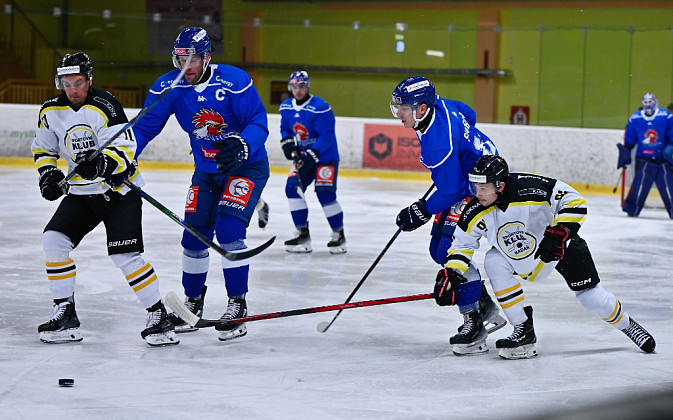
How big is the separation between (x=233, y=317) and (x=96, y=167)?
82cm

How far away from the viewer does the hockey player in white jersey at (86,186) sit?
10.6 feet

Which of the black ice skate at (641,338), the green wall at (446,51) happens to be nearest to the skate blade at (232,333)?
the black ice skate at (641,338)

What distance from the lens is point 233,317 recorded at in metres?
3.55

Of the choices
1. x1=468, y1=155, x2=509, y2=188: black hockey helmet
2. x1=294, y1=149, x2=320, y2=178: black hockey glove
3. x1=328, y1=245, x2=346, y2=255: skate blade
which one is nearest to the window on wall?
x1=294, y1=149, x2=320, y2=178: black hockey glove

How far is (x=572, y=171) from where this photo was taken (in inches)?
426

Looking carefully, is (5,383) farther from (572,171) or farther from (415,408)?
(572,171)

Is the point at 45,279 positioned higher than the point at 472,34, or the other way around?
the point at 472,34

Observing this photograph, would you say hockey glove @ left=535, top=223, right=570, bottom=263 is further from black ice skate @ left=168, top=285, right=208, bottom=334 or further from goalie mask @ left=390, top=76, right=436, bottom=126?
black ice skate @ left=168, top=285, right=208, bottom=334

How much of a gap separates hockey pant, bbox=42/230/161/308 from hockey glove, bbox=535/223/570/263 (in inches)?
55.2

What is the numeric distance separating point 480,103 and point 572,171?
395cm

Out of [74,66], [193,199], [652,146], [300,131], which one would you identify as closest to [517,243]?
[193,199]

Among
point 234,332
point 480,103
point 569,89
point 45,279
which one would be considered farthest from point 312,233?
point 480,103

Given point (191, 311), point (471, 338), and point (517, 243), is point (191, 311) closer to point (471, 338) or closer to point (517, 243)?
point (471, 338)

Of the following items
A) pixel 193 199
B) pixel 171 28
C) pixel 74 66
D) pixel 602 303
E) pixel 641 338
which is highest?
pixel 171 28
